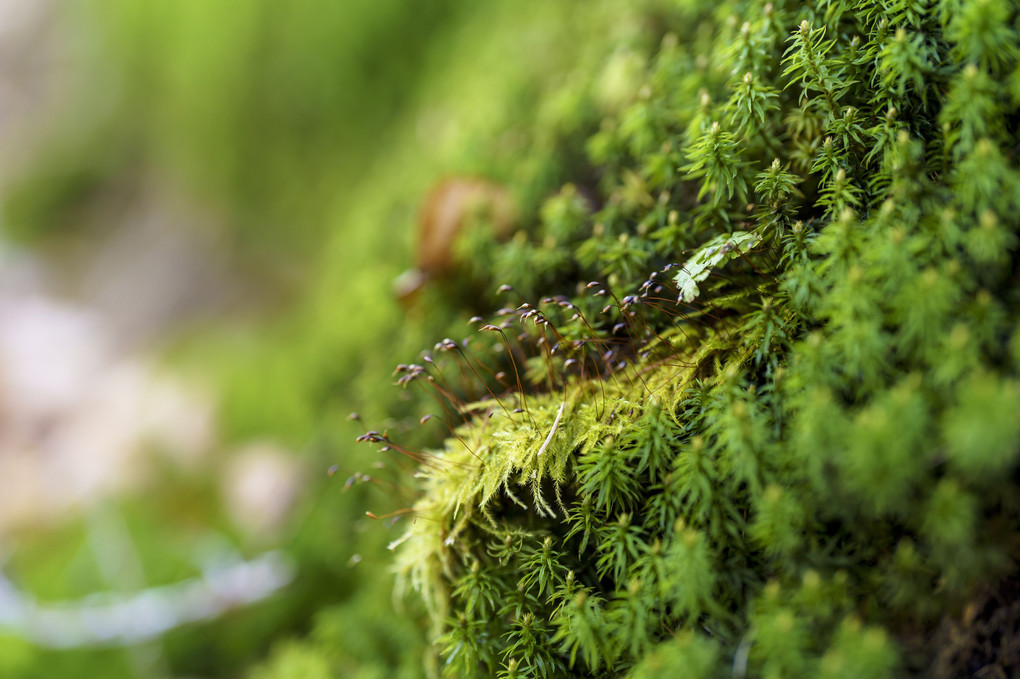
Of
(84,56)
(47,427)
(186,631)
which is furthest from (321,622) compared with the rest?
(84,56)

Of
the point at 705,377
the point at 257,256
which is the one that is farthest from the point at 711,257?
the point at 257,256

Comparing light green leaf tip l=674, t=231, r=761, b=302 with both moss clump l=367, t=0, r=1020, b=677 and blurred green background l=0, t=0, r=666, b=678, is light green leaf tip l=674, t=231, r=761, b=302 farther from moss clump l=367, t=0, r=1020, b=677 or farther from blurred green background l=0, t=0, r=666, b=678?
blurred green background l=0, t=0, r=666, b=678

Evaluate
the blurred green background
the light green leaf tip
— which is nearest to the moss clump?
the light green leaf tip

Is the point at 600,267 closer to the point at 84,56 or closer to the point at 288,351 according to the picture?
the point at 288,351

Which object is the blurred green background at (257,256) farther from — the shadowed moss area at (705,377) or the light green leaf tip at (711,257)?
the light green leaf tip at (711,257)

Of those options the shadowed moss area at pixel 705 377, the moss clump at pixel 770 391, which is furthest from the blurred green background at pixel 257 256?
the moss clump at pixel 770 391

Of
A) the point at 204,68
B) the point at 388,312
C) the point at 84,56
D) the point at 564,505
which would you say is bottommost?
the point at 564,505
